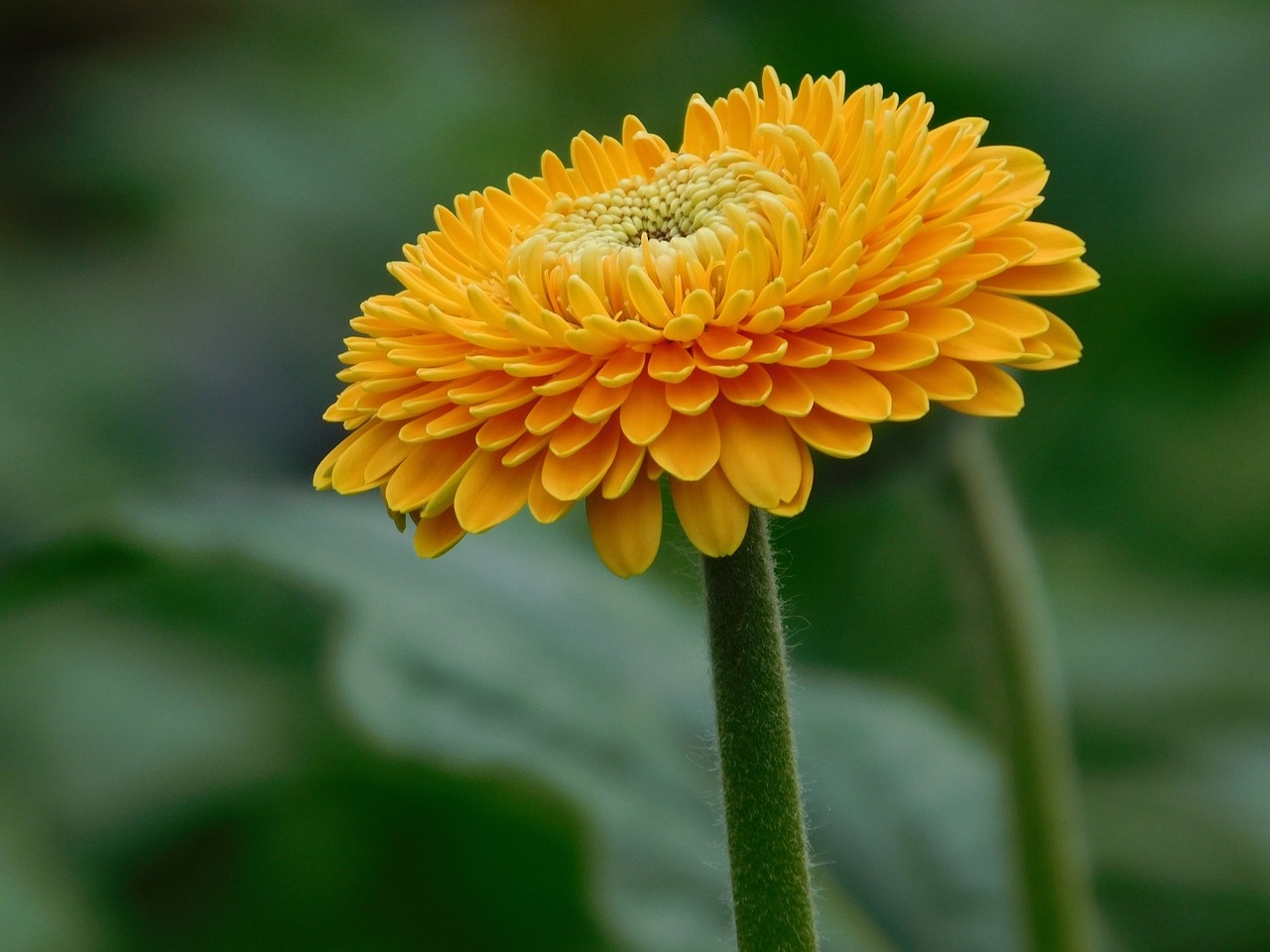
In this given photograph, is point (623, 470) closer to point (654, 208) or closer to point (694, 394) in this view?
point (694, 394)

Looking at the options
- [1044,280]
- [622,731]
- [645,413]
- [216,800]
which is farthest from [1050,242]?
[216,800]

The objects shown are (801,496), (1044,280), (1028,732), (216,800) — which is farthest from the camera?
(216,800)

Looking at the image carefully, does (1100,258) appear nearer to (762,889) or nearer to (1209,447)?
(1209,447)

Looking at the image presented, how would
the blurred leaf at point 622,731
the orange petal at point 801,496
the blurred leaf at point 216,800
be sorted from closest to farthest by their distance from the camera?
1. the orange petal at point 801,496
2. the blurred leaf at point 622,731
3. the blurred leaf at point 216,800

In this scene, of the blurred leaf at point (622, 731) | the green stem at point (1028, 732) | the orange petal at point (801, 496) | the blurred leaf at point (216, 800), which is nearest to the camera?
the orange petal at point (801, 496)

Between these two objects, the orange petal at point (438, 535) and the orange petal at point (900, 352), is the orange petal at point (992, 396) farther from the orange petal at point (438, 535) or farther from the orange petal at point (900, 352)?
the orange petal at point (438, 535)

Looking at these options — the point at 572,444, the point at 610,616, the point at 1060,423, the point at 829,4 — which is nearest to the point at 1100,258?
the point at 1060,423

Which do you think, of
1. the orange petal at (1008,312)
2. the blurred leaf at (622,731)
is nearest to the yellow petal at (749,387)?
the orange petal at (1008,312)
